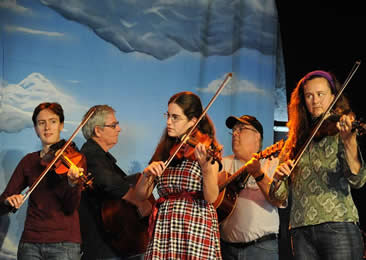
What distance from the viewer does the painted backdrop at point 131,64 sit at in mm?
4102

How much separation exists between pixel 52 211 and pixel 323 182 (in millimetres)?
1536

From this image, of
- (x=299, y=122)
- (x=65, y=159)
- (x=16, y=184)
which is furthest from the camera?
(x=16, y=184)

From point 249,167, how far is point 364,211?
1.29m

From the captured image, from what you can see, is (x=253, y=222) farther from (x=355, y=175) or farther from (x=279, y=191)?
(x=355, y=175)

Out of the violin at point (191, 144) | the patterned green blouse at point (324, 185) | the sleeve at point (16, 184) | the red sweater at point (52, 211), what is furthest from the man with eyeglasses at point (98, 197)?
the patterned green blouse at point (324, 185)

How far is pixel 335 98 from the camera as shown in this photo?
2400 millimetres

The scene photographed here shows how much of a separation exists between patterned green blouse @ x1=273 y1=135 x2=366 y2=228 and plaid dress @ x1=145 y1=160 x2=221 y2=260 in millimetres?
442

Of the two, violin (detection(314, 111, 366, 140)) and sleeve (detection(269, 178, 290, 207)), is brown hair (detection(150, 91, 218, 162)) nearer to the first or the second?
sleeve (detection(269, 178, 290, 207))

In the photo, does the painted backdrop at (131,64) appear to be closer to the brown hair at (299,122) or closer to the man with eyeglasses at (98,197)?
the man with eyeglasses at (98,197)

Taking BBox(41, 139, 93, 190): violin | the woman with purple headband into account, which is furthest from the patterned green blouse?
BBox(41, 139, 93, 190): violin

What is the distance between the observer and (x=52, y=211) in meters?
2.87

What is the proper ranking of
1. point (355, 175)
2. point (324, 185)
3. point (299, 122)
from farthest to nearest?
point (299, 122) → point (324, 185) → point (355, 175)

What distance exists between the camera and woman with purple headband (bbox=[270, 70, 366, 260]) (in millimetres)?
2299

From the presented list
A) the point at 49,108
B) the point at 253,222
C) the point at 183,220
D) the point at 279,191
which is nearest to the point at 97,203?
the point at 49,108
